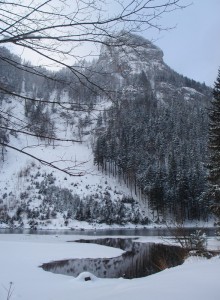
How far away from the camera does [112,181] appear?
83.0 meters

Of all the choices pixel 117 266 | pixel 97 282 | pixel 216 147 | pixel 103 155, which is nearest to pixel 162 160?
pixel 103 155

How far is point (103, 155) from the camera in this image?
80500 mm

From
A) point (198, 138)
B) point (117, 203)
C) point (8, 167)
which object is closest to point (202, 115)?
point (198, 138)

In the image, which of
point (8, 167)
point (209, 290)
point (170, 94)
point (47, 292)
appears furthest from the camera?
point (170, 94)

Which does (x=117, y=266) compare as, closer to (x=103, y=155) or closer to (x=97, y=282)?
(x=97, y=282)

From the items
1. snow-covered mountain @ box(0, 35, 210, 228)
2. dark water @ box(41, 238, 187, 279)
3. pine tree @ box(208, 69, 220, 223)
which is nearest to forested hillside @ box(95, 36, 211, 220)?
snow-covered mountain @ box(0, 35, 210, 228)

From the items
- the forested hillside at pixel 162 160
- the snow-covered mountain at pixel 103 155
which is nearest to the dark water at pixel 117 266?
the snow-covered mountain at pixel 103 155

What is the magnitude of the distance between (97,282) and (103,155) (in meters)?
67.8

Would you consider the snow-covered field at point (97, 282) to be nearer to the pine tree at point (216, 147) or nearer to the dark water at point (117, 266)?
the dark water at point (117, 266)

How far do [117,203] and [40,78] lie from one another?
70.8 meters

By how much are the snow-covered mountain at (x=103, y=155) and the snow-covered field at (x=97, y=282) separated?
2.42 meters

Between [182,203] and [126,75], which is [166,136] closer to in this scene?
[182,203]

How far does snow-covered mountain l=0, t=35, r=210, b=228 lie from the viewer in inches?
132

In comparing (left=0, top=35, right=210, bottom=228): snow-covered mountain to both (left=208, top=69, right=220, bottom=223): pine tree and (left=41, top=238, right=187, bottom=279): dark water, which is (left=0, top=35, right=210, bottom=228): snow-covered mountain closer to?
(left=208, top=69, right=220, bottom=223): pine tree
